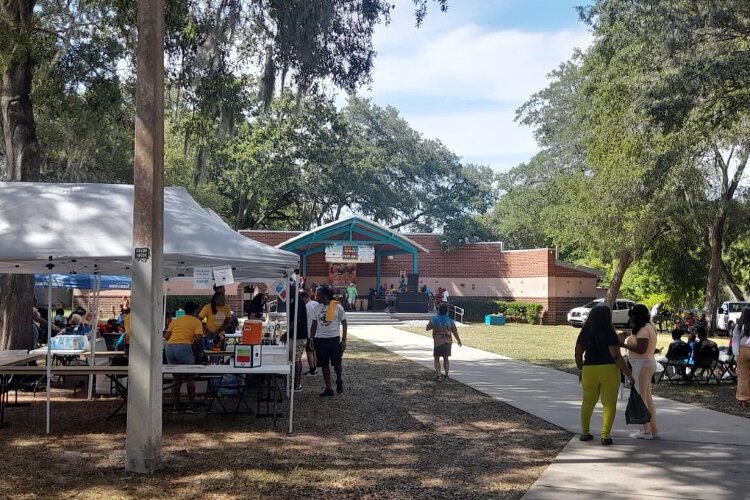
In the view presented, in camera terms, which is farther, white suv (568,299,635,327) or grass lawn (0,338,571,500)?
white suv (568,299,635,327)

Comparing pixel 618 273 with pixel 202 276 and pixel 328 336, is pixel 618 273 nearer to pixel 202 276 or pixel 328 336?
pixel 328 336

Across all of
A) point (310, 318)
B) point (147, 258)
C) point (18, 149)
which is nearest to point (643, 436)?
point (147, 258)

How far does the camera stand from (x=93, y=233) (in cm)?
821

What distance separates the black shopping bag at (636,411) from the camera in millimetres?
7754

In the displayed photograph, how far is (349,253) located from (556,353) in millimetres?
17788

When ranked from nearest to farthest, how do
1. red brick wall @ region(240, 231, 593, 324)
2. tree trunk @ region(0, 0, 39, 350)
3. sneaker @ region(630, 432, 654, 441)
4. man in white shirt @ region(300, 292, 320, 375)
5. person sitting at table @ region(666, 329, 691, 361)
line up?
1. sneaker @ region(630, 432, 654, 441)
2. man in white shirt @ region(300, 292, 320, 375)
3. tree trunk @ region(0, 0, 39, 350)
4. person sitting at table @ region(666, 329, 691, 361)
5. red brick wall @ region(240, 231, 593, 324)

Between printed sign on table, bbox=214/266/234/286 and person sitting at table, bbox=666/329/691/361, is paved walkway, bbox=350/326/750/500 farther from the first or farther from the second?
printed sign on table, bbox=214/266/234/286

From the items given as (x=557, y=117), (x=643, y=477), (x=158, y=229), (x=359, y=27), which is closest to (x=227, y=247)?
(x=158, y=229)

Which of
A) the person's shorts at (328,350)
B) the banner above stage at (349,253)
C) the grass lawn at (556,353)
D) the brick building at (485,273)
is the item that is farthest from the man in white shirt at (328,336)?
the brick building at (485,273)

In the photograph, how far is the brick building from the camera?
38.7 metres

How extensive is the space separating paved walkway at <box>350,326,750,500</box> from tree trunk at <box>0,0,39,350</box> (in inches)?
323

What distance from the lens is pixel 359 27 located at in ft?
44.2

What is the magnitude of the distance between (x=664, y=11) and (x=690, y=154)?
6817 millimetres

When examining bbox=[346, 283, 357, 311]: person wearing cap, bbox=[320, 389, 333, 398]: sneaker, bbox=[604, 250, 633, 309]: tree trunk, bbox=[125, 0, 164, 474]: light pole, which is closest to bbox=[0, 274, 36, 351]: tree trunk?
bbox=[320, 389, 333, 398]: sneaker
